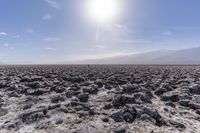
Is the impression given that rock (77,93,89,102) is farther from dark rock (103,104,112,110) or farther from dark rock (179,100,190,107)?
dark rock (179,100,190,107)

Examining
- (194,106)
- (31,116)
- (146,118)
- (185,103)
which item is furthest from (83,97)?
(194,106)

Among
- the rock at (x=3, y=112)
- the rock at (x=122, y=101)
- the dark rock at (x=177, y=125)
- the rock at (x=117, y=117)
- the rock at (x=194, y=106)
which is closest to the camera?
the dark rock at (x=177, y=125)

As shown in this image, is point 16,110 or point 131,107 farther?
point 16,110

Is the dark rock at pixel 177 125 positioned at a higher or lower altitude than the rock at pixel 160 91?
lower

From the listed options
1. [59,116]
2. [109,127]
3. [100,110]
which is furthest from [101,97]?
[109,127]

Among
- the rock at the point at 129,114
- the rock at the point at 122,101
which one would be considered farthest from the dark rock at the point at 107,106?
the rock at the point at 129,114

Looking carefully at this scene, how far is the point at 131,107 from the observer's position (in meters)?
9.99

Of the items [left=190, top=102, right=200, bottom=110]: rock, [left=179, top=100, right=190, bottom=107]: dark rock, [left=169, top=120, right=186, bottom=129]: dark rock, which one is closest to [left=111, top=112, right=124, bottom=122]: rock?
[left=169, top=120, right=186, bottom=129]: dark rock

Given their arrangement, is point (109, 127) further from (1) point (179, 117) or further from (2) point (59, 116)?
(1) point (179, 117)

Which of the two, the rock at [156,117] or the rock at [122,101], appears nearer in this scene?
the rock at [156,117]

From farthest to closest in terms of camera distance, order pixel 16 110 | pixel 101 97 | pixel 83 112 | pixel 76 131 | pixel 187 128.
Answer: pixel 101 97, pixel 16 110, pixel 83 112, pixel 187 128, pixel 76 131

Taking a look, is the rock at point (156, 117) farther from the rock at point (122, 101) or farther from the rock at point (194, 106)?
the rock at point (194, 106)

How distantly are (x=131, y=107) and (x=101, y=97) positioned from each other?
12.6ft

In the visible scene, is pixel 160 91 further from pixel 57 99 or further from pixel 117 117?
pixel 117 117
